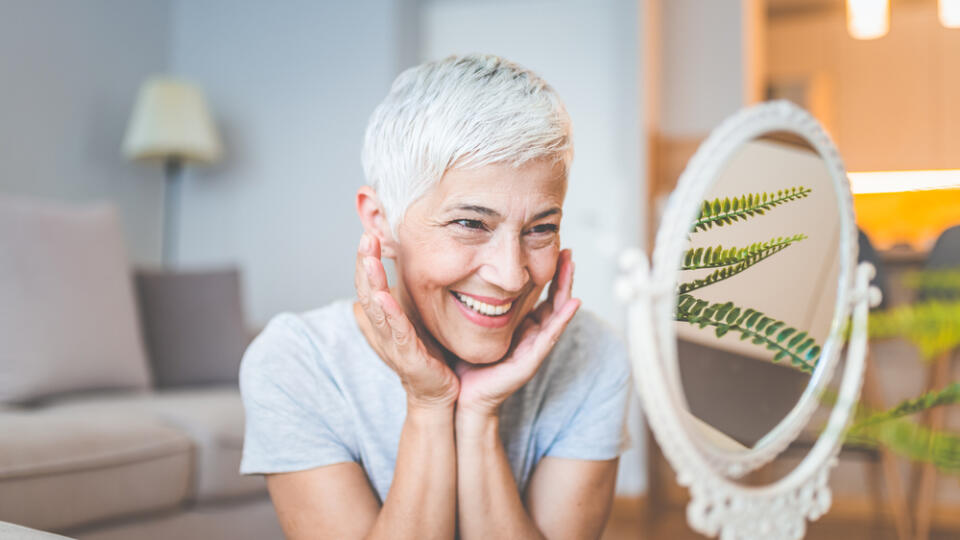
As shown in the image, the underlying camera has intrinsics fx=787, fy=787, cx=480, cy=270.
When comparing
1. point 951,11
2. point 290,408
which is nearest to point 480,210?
point 290,408

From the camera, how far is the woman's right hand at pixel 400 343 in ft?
2.53

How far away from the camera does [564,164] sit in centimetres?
81

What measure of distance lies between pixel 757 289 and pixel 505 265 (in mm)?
255

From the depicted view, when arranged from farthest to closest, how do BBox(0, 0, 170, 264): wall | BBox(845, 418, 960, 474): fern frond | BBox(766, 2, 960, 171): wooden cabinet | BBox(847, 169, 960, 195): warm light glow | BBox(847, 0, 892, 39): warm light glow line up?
BBox(847, 169, 960, 195): warm light glow
BBox(766, 2, 960, 171): wooden cabinet
BBox(0, 0, 170, 264): wall
BBox(847, 0, 892, 39): warm light glow
BBox(845, 418, 960, 474): fern frond

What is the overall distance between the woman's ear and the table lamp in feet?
8.28

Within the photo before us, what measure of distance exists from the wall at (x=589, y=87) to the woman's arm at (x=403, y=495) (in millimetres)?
2511

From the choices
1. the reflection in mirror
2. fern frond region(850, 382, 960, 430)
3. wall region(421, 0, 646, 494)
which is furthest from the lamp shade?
fern frond region(850, 382, 960, 430)

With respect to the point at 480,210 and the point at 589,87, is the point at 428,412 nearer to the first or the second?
the point at 480,210

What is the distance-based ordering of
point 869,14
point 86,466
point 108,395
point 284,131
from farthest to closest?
point 284,131
point 869,14
point 108,395
point 86,466

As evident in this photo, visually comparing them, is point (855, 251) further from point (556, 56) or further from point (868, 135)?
point (868, 135)

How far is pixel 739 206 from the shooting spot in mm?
571

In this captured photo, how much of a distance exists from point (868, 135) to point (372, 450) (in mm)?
4451

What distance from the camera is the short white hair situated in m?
0.76

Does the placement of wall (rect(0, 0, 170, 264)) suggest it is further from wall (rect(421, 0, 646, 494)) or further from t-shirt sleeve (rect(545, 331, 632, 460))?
t-shirt sleeve (rect(545, 331, 632, 460))
